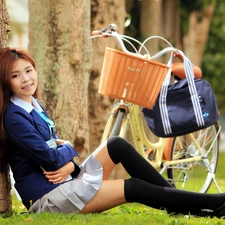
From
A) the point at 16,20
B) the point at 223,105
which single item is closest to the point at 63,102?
the point at 16,20

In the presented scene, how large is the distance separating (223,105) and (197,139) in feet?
76.8

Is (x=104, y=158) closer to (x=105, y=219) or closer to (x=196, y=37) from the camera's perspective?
(x=105, y=219)

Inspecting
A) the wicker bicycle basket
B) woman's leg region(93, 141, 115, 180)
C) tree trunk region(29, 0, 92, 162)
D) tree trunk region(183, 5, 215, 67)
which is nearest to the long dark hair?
woman's leg region(93, 141, 115, 180)

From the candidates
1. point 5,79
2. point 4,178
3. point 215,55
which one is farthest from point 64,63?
point 215,55

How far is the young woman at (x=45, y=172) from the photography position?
5266mm

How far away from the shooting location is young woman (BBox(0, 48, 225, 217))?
17.3 feet

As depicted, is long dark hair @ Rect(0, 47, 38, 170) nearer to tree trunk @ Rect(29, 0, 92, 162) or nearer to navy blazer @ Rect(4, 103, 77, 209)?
navy blazer @ Rect(4, 103, 77, 209)

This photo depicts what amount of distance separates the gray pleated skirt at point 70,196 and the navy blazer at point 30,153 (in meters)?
0.05

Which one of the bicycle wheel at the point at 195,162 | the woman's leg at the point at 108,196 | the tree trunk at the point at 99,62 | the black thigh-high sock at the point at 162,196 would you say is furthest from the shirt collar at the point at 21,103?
the tree trunk at the point at 99,62

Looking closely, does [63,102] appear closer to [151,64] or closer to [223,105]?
[151,64]

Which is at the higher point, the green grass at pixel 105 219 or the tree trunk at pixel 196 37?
the tree trunk at pixel 196 37

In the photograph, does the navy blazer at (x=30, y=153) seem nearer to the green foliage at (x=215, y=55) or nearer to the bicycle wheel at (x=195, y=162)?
the bicycle wheel at (x=195, y=162)

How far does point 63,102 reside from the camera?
7.54 metres

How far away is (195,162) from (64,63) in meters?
1.74
